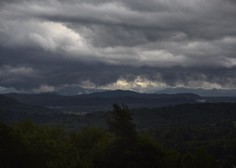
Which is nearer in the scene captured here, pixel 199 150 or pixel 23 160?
pixel 23 160

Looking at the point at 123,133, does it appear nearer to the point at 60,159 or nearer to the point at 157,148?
the point at 157,148

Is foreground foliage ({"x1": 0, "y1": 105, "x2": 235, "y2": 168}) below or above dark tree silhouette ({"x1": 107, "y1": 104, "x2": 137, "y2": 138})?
below

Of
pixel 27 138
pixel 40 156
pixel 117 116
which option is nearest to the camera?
pixel 40 156

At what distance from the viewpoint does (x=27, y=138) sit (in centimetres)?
9406

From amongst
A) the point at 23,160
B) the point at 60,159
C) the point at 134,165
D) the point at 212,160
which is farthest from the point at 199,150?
the point at 23,160

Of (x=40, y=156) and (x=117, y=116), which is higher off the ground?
(x=117, y=116)

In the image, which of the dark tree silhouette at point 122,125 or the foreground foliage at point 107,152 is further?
the dark tree silhouette at point 122,125

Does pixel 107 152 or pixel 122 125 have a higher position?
pixel 122 125

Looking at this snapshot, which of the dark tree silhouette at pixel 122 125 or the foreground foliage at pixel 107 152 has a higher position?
the dark tree silhouette at pixel 122 125

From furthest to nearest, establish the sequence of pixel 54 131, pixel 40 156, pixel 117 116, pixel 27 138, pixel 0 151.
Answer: pixel 54 131
pixel 117 116
pixel 27 138
pixel 40 156
pixel 0 151

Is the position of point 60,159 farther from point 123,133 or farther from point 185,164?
point 185,164

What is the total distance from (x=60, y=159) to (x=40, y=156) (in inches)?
316

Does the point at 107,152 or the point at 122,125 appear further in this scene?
the point at 122,125

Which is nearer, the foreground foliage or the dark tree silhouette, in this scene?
the foreground foliage
